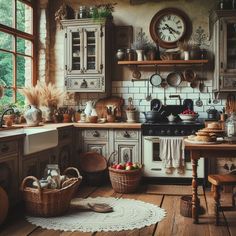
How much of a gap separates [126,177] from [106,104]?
1.76 metres

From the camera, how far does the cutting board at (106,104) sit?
6504 mm

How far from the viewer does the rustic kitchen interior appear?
4633 millimetres

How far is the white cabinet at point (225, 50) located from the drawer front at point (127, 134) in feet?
4.62

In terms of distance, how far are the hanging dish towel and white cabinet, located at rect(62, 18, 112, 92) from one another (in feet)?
4.43

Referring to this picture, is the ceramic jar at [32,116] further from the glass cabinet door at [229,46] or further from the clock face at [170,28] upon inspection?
the glass cabinet door at [229,46]

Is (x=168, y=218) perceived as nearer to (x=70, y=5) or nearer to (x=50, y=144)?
(x=50, y=144)

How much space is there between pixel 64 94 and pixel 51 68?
2.77 feet

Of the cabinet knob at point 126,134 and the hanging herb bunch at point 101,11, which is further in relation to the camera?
the hanging herb bunch at point 101,11

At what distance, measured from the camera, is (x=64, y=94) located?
6188 mm

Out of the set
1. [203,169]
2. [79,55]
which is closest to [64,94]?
[79,55]

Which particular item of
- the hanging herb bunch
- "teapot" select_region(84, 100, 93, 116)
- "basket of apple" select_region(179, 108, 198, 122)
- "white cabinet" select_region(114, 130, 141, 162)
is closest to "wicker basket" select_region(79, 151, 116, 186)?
"white cabinet" select_region(114, 130, 141, 162)

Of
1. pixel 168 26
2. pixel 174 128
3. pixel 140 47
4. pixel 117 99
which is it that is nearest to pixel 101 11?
pixel 140 47

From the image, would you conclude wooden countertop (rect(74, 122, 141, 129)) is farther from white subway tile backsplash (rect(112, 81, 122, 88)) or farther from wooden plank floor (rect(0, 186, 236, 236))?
wooden plank floor (rect(0, 186, 236, 236))

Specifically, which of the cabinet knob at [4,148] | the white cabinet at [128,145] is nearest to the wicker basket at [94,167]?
the white cabinet at [128,145]
